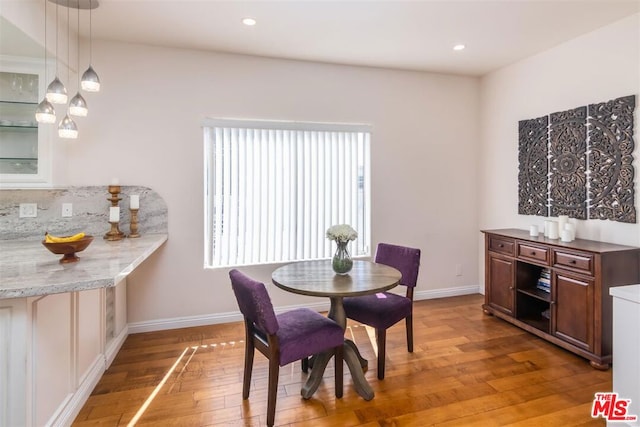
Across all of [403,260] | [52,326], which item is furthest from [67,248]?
[403,260]

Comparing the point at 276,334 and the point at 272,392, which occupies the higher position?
the point at 276,334

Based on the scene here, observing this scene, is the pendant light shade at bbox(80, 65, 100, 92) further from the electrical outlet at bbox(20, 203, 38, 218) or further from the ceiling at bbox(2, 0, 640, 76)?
the electrical outlet at bbox(20, 203, 38, 218)

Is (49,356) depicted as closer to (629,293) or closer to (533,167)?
(629,293)

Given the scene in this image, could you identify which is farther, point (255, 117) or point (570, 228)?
point (255, 117)

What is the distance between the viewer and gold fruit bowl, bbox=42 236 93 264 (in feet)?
6.47

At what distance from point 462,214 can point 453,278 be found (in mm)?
830

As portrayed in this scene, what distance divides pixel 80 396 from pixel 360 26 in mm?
3440

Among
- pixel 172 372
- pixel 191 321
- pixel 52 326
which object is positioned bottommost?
pixel 172 372

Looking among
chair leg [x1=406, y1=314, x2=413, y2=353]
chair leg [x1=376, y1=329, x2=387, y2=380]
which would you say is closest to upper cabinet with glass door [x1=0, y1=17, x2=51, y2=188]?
chair leg [x1=376, y1=329, x2=387, y2=380]

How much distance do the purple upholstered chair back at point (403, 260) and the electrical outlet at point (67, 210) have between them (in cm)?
278

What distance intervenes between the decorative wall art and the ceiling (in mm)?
794

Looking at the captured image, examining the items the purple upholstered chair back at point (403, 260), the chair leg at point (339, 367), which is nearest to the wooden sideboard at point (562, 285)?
the purple upholstered chair back at point (403, 260)

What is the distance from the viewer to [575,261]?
2.79 meters

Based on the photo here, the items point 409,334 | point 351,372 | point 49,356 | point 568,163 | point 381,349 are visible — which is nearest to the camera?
point 49,356
